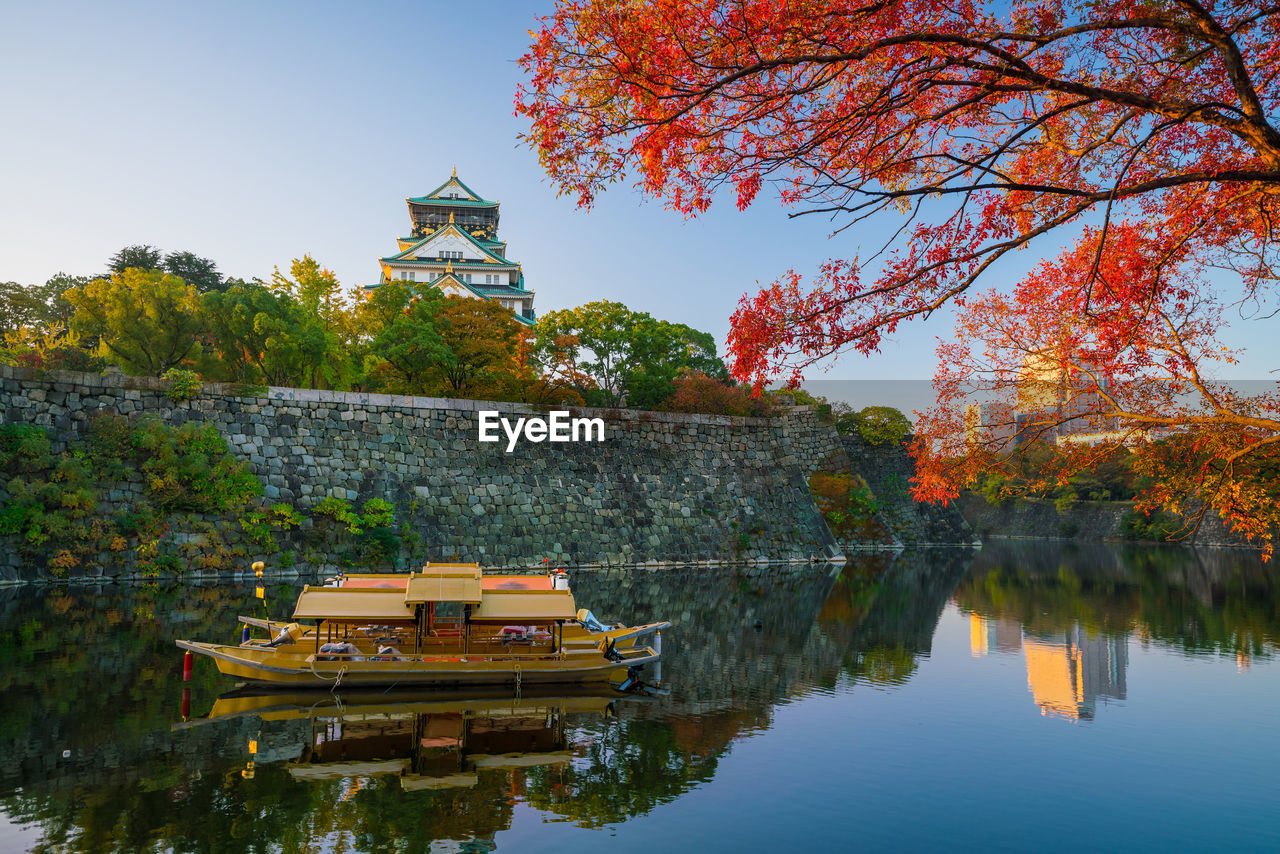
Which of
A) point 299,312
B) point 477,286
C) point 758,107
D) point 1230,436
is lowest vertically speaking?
point 1230,436

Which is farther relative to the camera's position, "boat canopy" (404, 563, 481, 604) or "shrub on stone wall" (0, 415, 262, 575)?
"shrub on stone wall" (0, 415, 262, 575)

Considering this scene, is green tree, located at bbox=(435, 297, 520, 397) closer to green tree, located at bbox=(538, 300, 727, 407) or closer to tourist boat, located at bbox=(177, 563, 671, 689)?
green tree, located at bbox=(538, 300, 727, 407)

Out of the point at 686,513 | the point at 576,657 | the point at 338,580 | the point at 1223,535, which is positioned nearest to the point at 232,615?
the point at 338,580

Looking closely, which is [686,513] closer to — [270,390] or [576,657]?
[270,390]

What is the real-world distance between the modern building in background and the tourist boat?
143 ft

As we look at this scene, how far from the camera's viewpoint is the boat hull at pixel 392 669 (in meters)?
10.4

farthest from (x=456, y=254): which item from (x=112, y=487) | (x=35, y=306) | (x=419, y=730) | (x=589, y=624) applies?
(x=419, y=730)

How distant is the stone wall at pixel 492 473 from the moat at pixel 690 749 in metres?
7.41

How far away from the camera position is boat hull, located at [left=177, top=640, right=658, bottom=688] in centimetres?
1038

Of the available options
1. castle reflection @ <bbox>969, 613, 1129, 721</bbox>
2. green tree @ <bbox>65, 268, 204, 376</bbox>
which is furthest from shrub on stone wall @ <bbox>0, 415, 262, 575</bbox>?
castle reflection @ <bbox>969, 613, 1129, 721</bbox>

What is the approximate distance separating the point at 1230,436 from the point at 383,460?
22297 millimetres

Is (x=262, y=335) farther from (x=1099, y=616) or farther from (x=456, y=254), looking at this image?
(x=456, y=254)

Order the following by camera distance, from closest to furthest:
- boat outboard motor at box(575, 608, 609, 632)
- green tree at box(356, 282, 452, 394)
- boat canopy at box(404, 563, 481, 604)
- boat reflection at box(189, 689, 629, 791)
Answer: boat reflection at box(189, 689, 629, 791) < boat canopy at box(404, 563, 481, 604) < boat outboard motor at box(575, 608, 609, 632) < green tree at box(356, 282, 452, 394)

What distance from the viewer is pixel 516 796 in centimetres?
689
